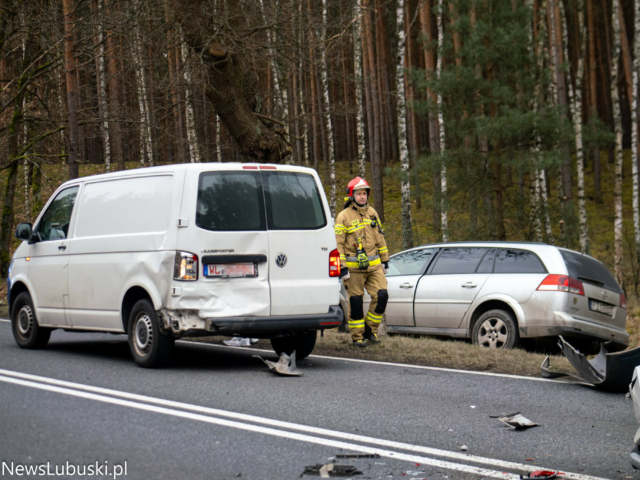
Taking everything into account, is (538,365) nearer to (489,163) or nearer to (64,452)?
(64,452)

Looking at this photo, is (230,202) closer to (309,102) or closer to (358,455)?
(358,455)

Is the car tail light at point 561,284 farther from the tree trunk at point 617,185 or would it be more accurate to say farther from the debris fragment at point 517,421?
the tree trunk at point 617,185

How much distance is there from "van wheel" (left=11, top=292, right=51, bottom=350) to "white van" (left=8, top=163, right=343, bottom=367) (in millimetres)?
1001

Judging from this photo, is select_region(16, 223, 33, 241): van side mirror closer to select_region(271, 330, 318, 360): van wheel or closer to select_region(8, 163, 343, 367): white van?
select_region(8, 163, 343, 367): white van

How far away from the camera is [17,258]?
994 cm

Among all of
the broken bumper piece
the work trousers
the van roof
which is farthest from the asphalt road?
the van roof

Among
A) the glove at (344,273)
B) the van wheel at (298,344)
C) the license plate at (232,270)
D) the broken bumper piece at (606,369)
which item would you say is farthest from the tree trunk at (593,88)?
the license plate at (232,270)

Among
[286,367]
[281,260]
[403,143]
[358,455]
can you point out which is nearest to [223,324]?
[286,367]

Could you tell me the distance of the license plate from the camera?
24.4 feet

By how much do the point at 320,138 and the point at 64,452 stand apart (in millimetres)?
42337

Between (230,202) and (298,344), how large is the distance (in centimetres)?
198

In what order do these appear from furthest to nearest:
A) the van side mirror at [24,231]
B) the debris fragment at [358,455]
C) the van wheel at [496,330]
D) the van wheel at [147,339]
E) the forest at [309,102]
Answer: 1. the forest at [309,102]
2. the van wheel at [496,330]
3. the van side mirror at [24,231]
4. the van wheel at [147,339]
5. the debris fragment at [358,455]

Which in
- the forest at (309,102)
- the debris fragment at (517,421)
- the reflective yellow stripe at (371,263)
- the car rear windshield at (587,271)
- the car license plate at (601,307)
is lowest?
the debris fragment at (517,421)

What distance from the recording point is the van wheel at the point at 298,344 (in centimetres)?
850
